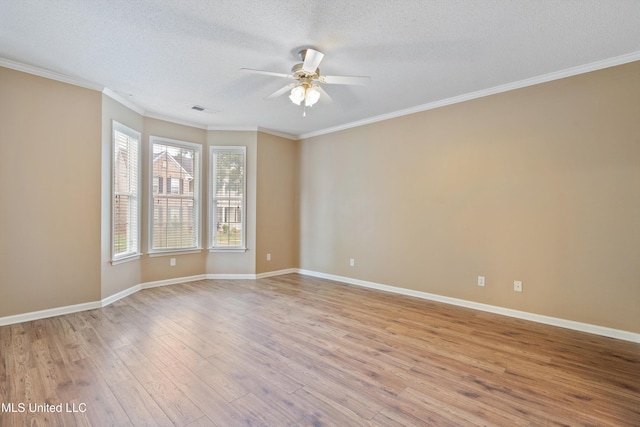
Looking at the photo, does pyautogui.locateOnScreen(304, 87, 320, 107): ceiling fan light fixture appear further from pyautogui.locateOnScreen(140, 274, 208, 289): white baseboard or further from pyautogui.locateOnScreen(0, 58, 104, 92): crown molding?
pyautogui.locateOnScreen(140, 274, 208, 289): white baseboard

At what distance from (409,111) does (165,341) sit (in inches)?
167

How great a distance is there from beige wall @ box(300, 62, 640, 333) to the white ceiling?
0.43 meters

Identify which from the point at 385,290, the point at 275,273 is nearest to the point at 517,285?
the point at 385,290

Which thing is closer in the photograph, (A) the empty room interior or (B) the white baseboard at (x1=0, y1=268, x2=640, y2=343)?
(A) the empty room interior

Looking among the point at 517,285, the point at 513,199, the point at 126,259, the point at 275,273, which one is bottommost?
the point at 275,273

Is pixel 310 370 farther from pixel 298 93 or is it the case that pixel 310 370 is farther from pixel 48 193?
pixel 48 193

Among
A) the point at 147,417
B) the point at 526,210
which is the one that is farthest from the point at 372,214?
the point at 147,417

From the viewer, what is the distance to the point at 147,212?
4.64m

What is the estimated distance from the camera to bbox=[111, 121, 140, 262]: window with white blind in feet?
13.1

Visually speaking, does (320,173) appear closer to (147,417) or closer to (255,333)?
(255,333)

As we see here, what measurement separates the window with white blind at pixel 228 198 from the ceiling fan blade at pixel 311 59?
9.99 feet

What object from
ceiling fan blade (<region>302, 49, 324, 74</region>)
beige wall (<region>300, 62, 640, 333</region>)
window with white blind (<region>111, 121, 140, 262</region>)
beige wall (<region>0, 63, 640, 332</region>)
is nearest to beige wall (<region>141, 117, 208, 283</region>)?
beige wall (<region>0, 63, 640, 332</region>)

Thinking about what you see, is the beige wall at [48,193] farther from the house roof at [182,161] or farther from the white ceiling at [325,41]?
the house roof at [182,161]

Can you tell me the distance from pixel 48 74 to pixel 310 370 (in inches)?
165
